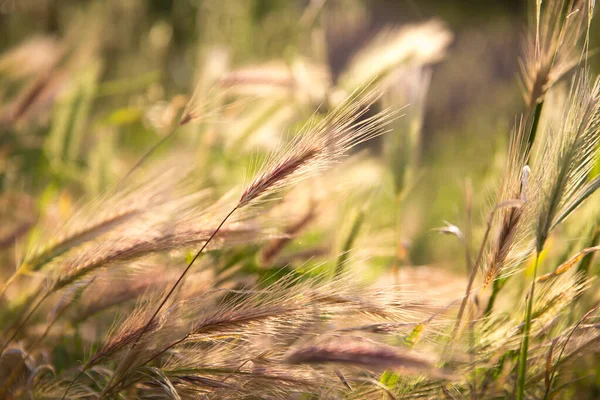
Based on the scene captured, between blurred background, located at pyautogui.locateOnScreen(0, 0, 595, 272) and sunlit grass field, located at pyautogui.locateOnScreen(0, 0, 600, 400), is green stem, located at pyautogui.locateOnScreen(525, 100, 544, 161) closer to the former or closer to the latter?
sunlit grass field, located at pyautogui.locateOnScreen(0, 0, 600, 400)

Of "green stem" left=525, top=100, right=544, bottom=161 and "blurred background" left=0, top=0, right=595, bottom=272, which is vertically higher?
"blurred background" left=0, top=0, right=595, bottom=272

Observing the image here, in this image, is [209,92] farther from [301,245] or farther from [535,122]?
[535,122]

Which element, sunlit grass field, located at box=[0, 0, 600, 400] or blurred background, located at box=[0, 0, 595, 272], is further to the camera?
blurred background, located at box=[0, 0, 595, 272]

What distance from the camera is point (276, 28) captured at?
220cm

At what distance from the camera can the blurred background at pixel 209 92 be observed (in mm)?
1221

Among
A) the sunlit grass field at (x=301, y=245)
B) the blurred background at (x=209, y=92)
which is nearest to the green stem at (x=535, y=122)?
the sunlit grass field at (x=301, y=245)

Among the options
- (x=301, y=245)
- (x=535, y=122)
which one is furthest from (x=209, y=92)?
(x=535, y=122)

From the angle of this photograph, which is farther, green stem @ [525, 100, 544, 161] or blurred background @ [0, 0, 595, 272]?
blurred background @ [0, 0, 595, 272]

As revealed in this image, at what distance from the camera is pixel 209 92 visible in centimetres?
93

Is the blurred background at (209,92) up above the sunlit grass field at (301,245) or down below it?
above

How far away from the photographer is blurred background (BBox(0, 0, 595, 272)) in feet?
4.00

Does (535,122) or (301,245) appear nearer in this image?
(535,122)

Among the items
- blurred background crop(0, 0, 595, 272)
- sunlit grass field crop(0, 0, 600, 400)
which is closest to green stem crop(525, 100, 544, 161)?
sunlit grass field crop(0, 0, 600, 400)

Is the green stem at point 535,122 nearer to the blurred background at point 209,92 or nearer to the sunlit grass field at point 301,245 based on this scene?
the sunlit grass field at point 301,245
